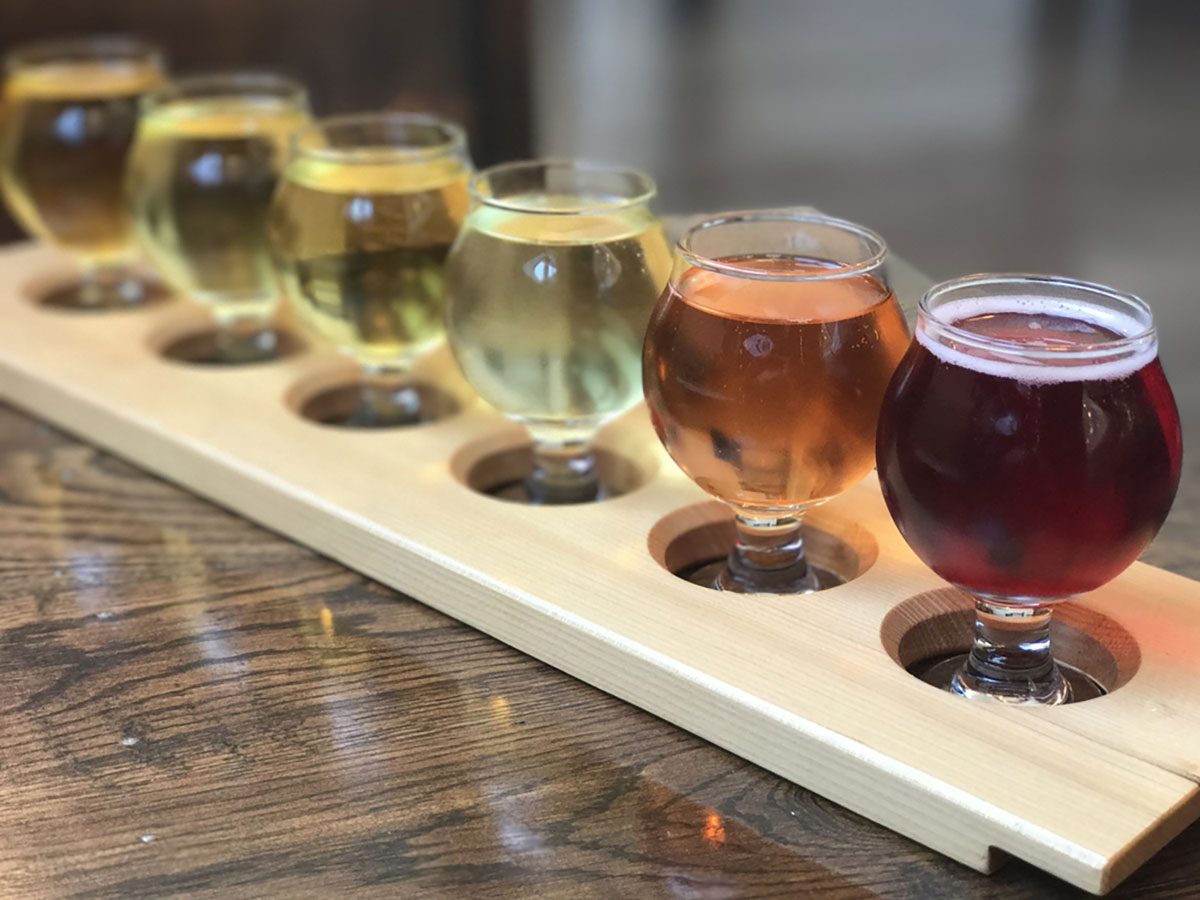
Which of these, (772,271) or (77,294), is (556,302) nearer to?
(772,271)

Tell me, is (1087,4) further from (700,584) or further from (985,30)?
(700,584)

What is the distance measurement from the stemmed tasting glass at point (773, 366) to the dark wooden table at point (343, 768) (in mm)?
133

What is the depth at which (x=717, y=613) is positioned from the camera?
0.74 m

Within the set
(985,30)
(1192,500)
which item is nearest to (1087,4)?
(985,30)

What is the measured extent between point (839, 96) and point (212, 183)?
1744 mm

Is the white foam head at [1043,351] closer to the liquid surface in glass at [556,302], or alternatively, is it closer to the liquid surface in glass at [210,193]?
the liquid surface in glass at [556,302]

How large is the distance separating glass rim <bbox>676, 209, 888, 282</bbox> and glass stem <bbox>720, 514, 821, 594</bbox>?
13 centimetres

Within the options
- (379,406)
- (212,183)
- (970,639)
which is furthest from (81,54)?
(970,639)

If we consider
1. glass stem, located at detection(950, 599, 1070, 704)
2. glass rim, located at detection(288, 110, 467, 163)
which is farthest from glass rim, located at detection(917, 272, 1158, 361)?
glass rim, located at detection(288, 110, 467, 163)

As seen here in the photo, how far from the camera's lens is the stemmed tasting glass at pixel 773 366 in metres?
0.72

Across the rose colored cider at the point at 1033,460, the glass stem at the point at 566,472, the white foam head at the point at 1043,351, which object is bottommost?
the glass stem at the point at 566,472

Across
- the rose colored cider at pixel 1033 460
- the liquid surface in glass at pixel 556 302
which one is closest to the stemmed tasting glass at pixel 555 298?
the liquid surface in glass at pixel 556 302

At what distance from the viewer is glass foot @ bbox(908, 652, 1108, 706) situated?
0.70 metres

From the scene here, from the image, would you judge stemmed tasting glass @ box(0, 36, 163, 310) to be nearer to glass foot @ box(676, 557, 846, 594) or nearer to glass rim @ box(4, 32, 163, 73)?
glass rim @ box(4, 32, 163, 73)
